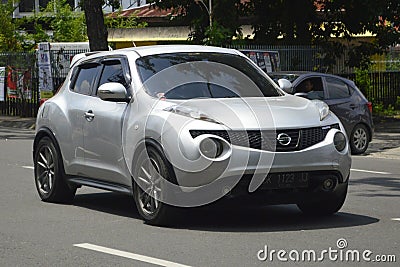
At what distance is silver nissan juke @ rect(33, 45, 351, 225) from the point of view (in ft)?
30.1

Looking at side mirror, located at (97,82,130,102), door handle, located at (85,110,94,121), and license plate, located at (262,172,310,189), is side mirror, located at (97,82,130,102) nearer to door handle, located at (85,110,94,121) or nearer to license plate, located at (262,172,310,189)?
door handle, located at (85,110,94,121)

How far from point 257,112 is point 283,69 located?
18.8 m

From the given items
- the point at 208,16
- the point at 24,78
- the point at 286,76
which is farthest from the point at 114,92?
the point at 24,78

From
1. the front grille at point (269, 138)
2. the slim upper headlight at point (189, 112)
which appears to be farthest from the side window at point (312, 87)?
the slim upper headlight at point (189, 112)

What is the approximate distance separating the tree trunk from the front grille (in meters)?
19.1

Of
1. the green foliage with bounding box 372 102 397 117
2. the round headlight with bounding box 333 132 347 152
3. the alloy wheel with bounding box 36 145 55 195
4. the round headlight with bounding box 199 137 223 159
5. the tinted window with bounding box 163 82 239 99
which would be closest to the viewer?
the round headlight with bounding box 199 137 223 159

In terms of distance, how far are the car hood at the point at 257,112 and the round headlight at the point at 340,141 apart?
0.77ft

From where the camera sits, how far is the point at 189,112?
31.0 ft

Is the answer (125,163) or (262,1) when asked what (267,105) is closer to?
(125,163)

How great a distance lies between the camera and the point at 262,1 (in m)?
30.5

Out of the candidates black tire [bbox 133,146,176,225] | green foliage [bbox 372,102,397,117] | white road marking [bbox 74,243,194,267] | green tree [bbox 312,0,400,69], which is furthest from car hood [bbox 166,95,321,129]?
green foliage [bbox 372,102,397,117]

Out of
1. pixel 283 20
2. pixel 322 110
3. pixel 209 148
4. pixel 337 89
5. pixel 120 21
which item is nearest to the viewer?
pixel 209 148

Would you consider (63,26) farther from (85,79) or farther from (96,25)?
(85,79)

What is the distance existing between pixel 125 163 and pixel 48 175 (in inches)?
76.7
